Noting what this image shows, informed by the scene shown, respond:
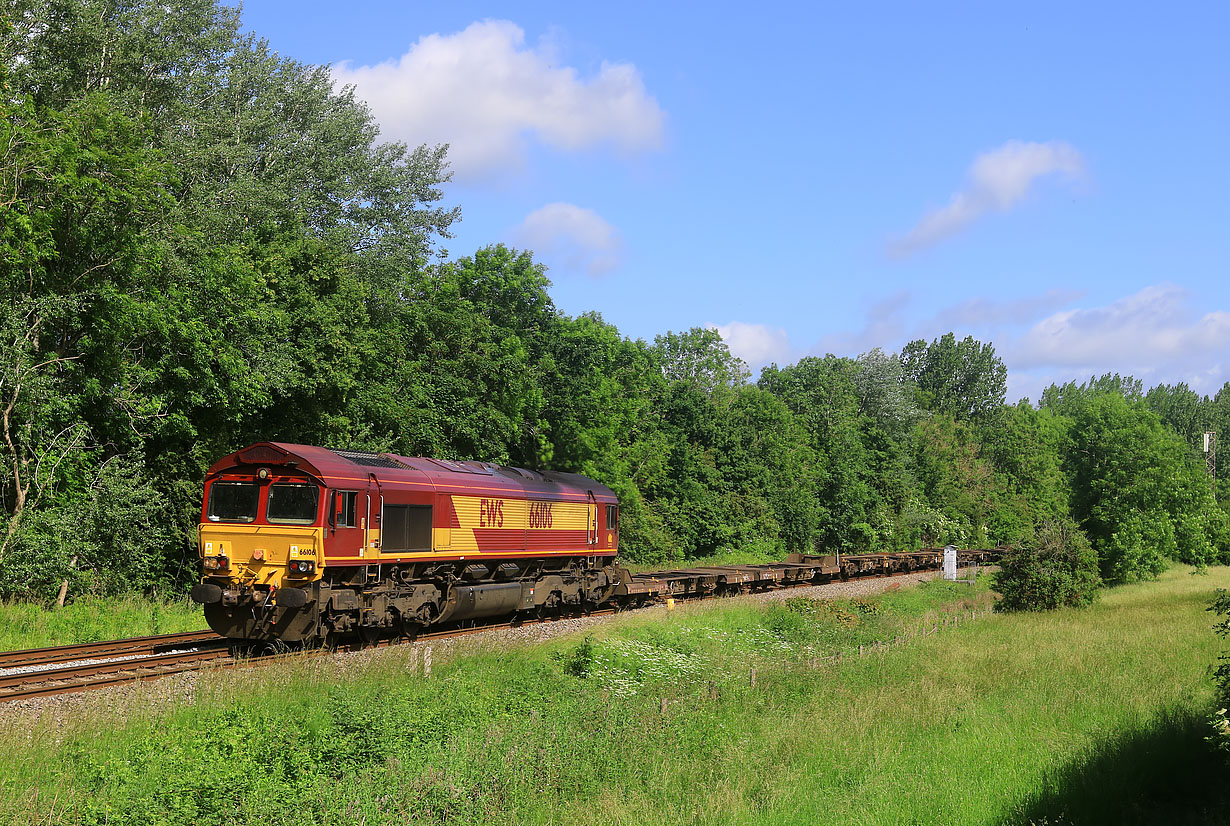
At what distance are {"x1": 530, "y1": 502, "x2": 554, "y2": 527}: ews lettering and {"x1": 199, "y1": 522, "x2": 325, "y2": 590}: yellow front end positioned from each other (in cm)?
841

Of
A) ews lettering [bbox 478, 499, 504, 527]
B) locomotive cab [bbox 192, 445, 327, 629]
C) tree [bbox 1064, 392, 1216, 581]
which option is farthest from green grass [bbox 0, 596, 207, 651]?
tree [bbox 1064, 392, 1216, 581]

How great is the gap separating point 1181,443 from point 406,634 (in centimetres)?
6709

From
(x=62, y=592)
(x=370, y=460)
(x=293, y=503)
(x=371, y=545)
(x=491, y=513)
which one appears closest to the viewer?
(x=293, y=503)

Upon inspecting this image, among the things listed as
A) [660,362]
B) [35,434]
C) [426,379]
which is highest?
[660,362]

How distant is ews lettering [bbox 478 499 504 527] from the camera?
23.4 m

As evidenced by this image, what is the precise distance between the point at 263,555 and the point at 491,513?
22.1ft

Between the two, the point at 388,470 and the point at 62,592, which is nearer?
the point at 388,470

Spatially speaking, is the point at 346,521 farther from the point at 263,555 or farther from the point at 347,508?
the point at 263,555

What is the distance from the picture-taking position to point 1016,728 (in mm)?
16688

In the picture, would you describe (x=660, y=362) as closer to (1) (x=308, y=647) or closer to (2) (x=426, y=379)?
(2) (x=426, y=379)

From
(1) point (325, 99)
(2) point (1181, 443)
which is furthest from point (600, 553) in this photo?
(2) point (1181, 443)

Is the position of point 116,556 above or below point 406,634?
above

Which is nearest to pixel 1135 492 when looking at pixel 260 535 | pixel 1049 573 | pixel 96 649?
pixel 1049 573

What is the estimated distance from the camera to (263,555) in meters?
18.4
